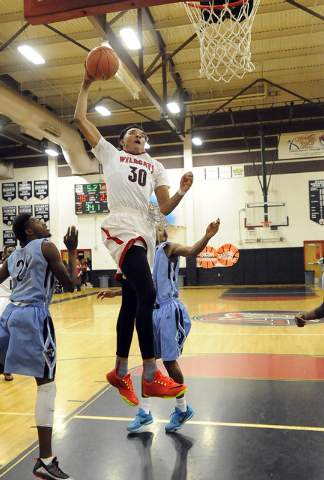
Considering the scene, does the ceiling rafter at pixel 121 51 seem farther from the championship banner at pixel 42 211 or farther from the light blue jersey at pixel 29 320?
the championship banner at pixel 42 211

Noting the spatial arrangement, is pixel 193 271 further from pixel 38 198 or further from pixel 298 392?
pixel 298 392

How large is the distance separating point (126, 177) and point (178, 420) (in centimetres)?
193

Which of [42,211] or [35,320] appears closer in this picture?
[35,320]

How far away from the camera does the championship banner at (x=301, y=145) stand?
18016mm

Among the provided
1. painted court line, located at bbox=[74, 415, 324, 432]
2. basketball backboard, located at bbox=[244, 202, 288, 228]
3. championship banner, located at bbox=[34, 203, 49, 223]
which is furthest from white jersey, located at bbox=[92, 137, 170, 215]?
championship banner, located at bbox=[34, 203, 49, 223]

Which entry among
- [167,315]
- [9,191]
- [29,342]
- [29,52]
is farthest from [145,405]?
[9,191]

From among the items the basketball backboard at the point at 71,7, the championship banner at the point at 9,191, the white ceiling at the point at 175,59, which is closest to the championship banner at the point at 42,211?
the championship banner at the point at 9,191

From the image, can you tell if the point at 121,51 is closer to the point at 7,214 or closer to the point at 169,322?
the point at 169,322

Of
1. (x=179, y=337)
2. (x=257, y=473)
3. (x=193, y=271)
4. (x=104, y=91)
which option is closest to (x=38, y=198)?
(x=104, y=91)

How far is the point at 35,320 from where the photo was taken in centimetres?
269

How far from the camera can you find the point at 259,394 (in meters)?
4.09

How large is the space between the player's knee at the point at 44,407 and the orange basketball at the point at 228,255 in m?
16.5

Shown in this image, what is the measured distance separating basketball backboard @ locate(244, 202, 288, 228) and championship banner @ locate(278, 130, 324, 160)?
2.35 meters

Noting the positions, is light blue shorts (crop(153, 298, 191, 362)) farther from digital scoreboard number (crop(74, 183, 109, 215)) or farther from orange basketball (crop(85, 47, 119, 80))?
digital scoreboard number (crop(74, 183, 109, 215))
